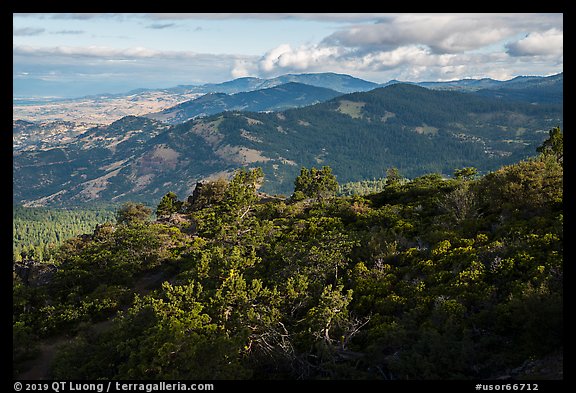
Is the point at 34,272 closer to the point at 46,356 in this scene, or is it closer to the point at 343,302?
the point at 46,356

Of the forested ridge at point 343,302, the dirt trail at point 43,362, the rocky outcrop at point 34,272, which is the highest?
the forested ridge at point 343,302

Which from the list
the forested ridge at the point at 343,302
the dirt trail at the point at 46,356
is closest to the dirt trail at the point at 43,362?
the dirt trail at the point at 46,356

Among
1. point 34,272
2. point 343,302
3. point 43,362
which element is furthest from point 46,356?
point 34,272

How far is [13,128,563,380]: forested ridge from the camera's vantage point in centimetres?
1691

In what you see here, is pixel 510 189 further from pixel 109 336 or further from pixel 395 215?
pixel 109 336

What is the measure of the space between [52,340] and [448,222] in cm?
3491

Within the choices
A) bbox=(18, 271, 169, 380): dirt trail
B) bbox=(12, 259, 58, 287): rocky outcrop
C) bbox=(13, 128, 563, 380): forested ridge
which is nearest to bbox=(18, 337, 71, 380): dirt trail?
bbox=(18, 271, 169, 380): dirt trail

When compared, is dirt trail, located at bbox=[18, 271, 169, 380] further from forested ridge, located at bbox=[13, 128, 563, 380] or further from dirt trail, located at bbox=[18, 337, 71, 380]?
forested ridge, located at bbox=[13, 128, 563, 380]

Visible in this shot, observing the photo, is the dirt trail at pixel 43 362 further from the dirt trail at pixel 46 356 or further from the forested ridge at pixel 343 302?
the forested ridge at pixel 343 302

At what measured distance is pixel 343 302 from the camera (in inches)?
858

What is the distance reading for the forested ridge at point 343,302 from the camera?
55.5 ft

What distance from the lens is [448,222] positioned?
35000 mm
